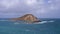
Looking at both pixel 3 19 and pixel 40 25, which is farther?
pixel 40 25

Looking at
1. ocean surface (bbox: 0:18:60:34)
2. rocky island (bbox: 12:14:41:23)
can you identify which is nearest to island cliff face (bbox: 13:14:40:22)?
rocky island (bbox: 12:14:41:23)

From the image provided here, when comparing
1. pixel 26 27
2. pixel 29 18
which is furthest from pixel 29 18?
pixel 26 27

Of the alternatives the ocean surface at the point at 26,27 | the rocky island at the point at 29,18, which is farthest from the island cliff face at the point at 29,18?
the ocean surface at the point at 26,27

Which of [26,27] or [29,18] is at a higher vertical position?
[29,18]

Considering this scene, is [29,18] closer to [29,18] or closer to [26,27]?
[29,18]

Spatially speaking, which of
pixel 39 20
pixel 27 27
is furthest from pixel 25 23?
pixel 39 20

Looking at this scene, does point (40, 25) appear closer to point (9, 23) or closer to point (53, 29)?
point (53, 29)

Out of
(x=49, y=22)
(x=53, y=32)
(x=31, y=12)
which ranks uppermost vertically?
(x=31, y=12)

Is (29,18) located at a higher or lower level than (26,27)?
higher
